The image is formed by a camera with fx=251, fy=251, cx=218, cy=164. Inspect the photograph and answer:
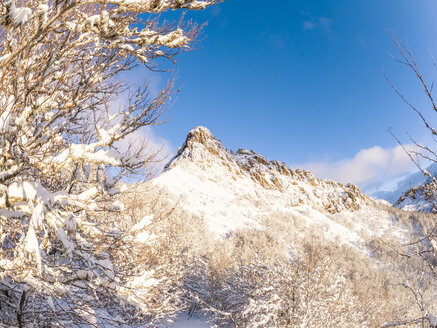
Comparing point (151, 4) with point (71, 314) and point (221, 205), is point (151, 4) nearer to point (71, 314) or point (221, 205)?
point (71, 314)

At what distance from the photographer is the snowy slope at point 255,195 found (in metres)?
31.9

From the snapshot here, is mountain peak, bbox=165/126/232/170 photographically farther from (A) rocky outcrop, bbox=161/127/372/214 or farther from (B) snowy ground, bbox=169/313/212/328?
(B) snowy ground, bbox=169/313/212/328

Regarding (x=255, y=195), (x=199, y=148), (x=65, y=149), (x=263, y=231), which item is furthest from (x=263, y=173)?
(x=65, y=149)

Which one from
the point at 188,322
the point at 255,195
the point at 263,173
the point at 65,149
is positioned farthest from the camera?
the point at 263,173

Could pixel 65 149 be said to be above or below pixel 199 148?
below

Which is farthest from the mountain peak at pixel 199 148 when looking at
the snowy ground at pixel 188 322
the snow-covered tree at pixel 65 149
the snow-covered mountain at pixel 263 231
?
the snow-covered tree at pixel 65 149

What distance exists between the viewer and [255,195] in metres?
43.2

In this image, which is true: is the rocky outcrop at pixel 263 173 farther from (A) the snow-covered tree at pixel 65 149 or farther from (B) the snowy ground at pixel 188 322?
(A) the snow-covered tree at pixel 65 149

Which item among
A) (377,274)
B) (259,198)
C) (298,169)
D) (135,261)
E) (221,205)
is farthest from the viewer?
(298,169)

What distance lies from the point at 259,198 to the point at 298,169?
2516 centimetres

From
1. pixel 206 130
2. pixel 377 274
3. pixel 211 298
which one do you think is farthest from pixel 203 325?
pixel 206 130

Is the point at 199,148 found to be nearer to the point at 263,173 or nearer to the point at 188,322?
the point at 263,173

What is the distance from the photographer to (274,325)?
8062mm

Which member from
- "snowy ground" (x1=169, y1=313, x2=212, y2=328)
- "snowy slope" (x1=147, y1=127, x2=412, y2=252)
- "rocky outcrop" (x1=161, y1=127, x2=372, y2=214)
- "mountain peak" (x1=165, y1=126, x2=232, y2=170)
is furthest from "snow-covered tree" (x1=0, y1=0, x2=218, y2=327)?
"mountain peak" (x1=165, y1=126, x2=232, y2=170)
